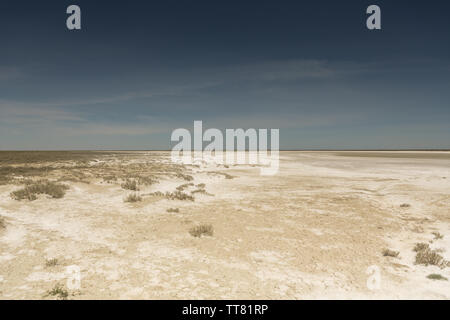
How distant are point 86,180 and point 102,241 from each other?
508 inches

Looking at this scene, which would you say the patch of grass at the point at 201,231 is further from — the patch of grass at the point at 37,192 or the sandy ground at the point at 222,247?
the patch of grass at the point at 37,192

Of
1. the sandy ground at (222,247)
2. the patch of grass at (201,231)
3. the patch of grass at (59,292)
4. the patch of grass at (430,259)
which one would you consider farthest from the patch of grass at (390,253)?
the patch of grass at (59,292)

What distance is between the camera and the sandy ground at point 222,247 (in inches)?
219

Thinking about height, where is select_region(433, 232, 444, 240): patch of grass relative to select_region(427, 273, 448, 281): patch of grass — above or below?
below

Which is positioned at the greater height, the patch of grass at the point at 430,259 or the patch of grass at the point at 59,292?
the patch of grass at the point at 59,292

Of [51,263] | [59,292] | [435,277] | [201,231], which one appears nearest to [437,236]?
[435,277]

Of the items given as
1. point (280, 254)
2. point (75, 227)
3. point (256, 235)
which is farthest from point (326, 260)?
point (75, 227)

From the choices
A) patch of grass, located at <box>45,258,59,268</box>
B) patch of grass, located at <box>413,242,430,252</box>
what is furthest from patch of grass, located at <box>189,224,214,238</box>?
patch of grass, located at <box>413,242,430,252</box>

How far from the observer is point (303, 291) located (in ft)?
18.1

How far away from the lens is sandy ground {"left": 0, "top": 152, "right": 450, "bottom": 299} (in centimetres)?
555

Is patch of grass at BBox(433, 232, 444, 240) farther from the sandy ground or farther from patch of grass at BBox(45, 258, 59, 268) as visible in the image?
patch of grass at BBox(45, 258, 59, 268)

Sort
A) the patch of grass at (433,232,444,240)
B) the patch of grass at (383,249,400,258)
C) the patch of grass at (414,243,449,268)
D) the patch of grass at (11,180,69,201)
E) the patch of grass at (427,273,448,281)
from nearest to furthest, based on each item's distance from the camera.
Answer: the patch of grass at (427,273,448,281) < the patch of grass at (414,243,449,268) < the patch of grass at (383,249,400,258) < the patch of grass at (433,232,444,240) < the patch of grass at (11,180,69,201)

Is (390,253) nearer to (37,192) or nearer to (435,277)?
(435,277)
